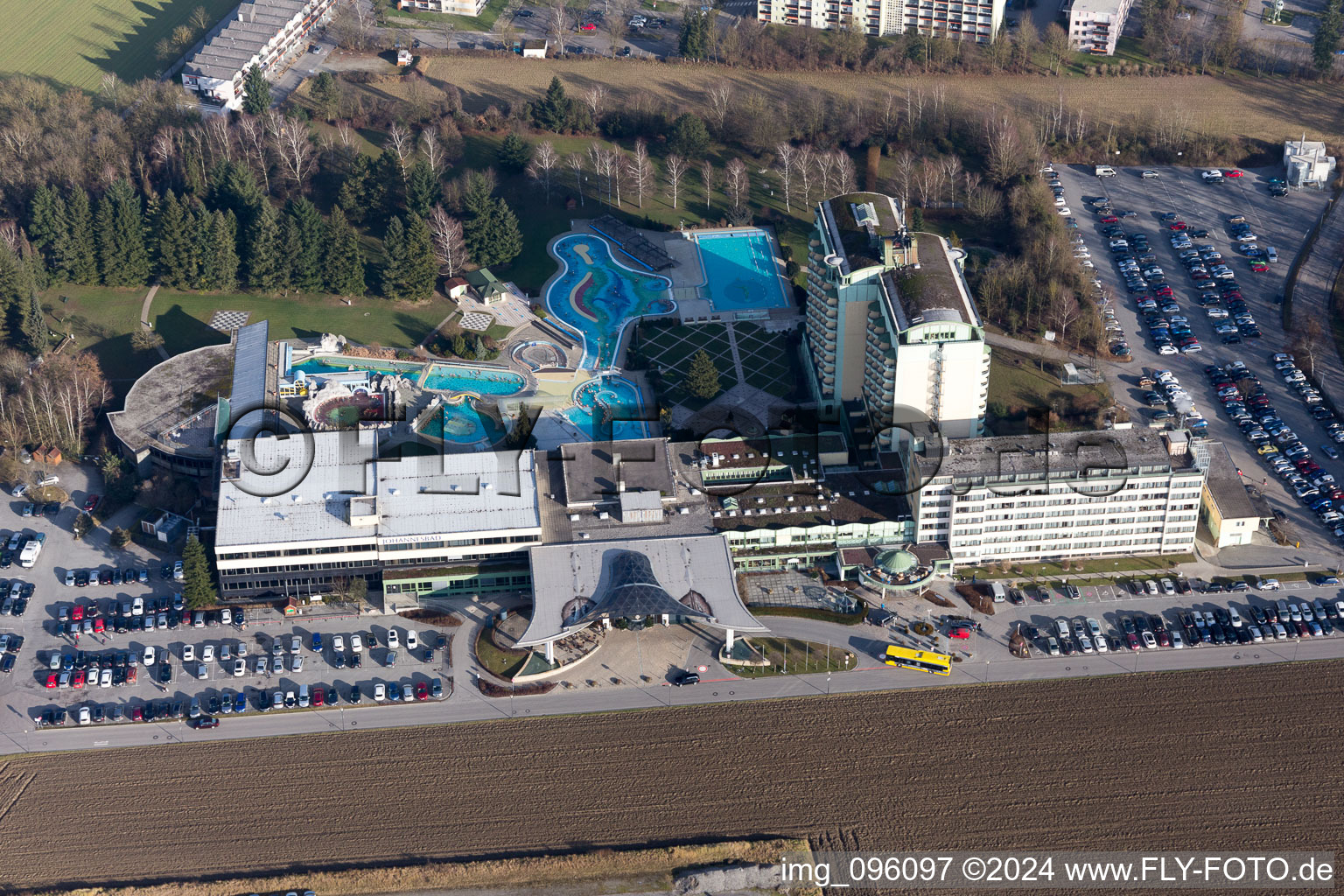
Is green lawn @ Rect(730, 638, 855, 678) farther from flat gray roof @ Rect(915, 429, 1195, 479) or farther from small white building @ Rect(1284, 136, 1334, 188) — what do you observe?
small white building @ Rect(1284, 136, 1334, 188)

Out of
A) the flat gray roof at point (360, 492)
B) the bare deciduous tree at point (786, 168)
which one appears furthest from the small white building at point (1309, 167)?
the flat gray roof at point (360, 492)

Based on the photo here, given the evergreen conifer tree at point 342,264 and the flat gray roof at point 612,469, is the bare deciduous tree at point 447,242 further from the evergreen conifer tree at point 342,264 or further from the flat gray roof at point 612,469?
the flat gray roof at point 612,469

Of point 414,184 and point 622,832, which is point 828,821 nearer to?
point 622,832

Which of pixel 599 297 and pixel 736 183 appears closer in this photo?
pixel 599 297

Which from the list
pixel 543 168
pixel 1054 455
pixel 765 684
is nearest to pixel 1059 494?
pixel 1054 455

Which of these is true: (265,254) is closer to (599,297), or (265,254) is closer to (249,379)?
(249,379)

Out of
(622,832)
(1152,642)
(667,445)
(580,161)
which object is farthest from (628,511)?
(580,161)
